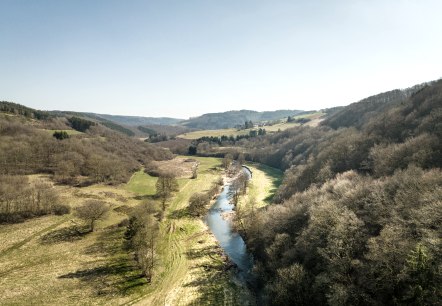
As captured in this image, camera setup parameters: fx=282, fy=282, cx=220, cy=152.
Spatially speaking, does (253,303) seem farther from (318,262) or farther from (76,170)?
(76,170)

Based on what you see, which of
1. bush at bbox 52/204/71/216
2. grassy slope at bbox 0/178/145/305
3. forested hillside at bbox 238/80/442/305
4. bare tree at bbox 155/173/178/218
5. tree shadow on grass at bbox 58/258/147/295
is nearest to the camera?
forested hillside at bbox 238/80/442/305

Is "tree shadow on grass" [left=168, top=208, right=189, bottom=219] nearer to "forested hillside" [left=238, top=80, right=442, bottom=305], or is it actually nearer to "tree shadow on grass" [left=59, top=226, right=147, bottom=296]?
"tree shadow on grass" [left=59, top=226, right=147, bottom=296]

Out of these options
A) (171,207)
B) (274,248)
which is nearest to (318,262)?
(274,248)

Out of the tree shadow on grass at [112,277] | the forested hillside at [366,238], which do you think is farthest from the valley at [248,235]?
the tree shadow on grass at [112,277]

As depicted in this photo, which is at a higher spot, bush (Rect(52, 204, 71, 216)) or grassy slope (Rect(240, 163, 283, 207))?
bush (Rect(52, 204, 71, 216))

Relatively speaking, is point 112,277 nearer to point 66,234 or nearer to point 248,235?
point 66,234

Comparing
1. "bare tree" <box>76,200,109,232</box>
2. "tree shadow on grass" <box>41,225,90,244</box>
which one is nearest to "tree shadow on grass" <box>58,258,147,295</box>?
"tree shadow on grass" <box>41,225,90,244</box>
